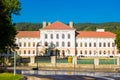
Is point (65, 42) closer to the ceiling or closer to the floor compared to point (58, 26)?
closer to the floor

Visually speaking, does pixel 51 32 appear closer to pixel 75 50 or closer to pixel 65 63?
pixel 75 50

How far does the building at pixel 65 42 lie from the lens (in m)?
149

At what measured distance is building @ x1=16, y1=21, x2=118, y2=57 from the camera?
489 feet

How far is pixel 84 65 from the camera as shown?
6806 centimetres

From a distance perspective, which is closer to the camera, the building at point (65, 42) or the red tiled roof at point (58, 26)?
the building at point (65, 42)

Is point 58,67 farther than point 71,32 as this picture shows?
No

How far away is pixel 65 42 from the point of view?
150750mm

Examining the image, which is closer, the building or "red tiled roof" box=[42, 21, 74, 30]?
the building

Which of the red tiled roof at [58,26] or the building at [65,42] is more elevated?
the red tiled roof at [58,26]

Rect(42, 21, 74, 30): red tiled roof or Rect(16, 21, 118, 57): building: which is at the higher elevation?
Rect(42, 21, 74, 30): red tiled roof

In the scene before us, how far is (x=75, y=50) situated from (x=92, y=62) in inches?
3196

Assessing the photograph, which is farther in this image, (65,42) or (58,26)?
(65,42)

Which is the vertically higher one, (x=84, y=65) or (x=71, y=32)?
(x=71, y=32)

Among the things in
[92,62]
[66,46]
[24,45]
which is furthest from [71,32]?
[92,62]
